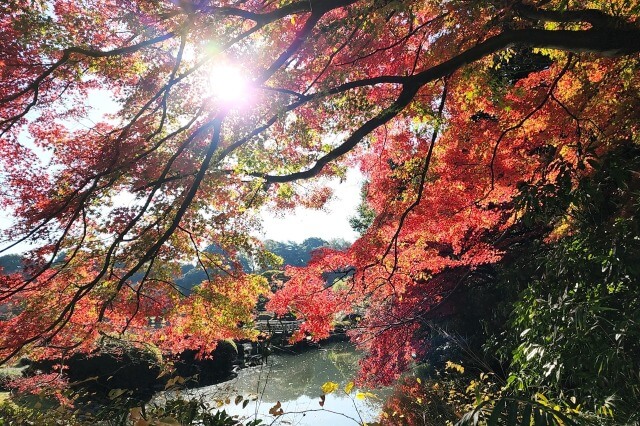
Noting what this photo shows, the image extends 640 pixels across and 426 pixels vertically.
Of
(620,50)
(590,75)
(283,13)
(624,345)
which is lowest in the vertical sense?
(624,345)

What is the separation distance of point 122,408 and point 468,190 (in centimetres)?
611

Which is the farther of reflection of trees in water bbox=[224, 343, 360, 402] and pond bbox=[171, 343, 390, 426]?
reflection of trees in water bbox=[224, 343, 360, 402]

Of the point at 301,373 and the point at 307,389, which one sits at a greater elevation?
the point at 301,373

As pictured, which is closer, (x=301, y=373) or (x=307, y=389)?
(x=307, y=389)

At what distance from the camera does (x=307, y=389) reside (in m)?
14.3

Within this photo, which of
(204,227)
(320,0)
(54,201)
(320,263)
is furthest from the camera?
(320,263)

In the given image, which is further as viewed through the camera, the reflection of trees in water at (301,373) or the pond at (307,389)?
the reflection of trees in water at (301,373)

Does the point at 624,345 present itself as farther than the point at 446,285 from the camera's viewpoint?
No

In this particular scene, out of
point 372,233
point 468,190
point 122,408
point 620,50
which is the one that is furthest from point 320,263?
point 620,50

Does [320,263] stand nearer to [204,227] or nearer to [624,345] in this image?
[204,227]

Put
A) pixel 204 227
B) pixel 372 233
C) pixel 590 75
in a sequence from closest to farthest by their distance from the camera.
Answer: pixel 590 75 → pixel 204 227 → pixel 372 233

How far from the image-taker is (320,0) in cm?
334

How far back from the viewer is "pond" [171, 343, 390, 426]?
1041 cm

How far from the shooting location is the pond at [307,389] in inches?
410
